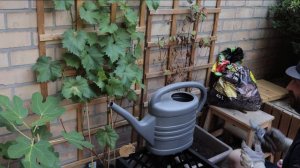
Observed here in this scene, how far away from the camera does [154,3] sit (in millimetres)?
2006

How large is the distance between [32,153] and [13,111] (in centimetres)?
24

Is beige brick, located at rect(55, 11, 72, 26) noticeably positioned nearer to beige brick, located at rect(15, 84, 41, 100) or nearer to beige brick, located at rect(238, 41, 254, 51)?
beige brick, located at rect(15, 84, 41, 100)

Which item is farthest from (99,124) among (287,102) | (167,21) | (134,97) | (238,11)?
(287,102)

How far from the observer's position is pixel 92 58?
1.92m

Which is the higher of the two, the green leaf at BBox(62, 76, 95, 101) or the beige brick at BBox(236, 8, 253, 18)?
the beige brick at BBox(236, 8, 253, 18)

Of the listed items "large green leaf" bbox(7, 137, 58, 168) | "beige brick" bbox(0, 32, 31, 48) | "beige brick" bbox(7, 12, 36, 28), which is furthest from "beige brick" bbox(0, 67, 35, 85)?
"large green leaf" bbox(7, 137, 58, 168)

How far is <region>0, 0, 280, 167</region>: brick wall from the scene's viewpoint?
Result: 1.70 meters

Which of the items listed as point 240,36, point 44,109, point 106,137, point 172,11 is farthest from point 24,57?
point 240,36

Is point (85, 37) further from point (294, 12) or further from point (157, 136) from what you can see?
point (294, 12)

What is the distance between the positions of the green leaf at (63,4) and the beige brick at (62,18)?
12 cm

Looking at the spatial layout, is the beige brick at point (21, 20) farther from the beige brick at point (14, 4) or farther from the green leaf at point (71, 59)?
the green leaf at point (71, 59)

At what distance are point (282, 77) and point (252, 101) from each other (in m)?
1.09

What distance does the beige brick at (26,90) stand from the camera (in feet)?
6.05

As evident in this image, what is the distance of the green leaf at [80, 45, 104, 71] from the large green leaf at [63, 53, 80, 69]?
4 centimetres
